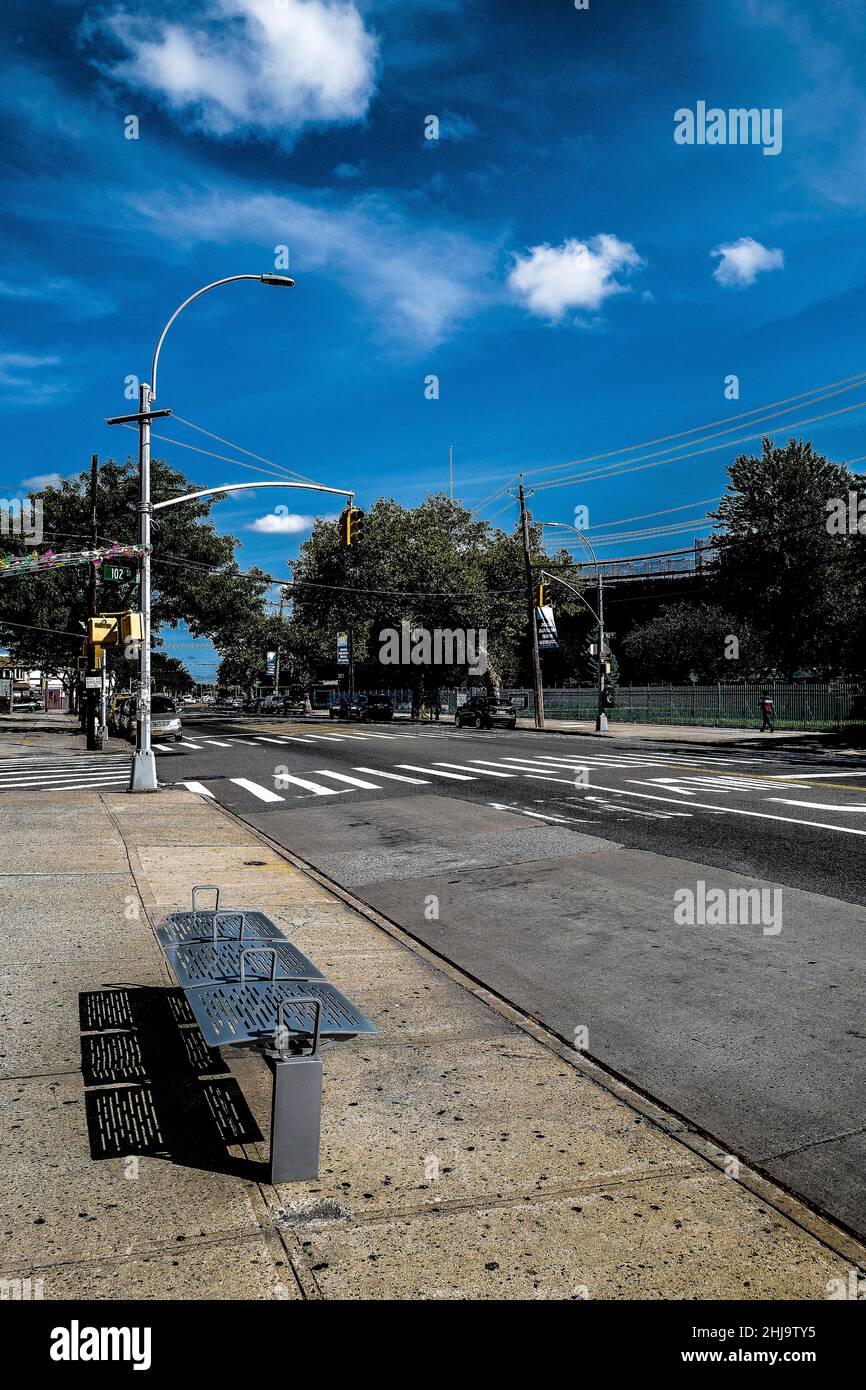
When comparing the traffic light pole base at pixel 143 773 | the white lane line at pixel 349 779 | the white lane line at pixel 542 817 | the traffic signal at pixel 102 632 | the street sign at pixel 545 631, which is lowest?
the white lane line at pixel 349 779

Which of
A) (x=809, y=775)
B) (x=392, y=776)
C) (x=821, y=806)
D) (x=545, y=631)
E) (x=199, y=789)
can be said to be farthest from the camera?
(x=545, y=631)

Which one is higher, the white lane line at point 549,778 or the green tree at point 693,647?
the green tree at point 693,647

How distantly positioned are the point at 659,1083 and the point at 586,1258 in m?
1.90

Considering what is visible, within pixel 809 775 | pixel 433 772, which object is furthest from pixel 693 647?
pixel 433 772

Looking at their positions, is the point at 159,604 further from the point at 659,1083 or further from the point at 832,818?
the point at 659,1083

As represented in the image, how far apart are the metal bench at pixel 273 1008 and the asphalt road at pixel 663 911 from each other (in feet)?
5.61

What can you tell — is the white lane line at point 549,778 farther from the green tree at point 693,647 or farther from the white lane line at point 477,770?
the green tree at point 693,647

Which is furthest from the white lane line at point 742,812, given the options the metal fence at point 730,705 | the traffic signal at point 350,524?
the metal fence at point 730,705

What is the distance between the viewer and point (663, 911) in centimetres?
916

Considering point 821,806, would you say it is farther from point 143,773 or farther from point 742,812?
point 143,773

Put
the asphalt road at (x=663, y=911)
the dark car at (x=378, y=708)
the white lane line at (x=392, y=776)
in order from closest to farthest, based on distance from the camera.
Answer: the asphalt road at (x=663, y=911) → the white lane line at (x=392, y=776) → the dark car at (x=378, y=708)

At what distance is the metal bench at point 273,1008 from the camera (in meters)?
4.11

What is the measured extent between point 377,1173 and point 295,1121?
42cm
